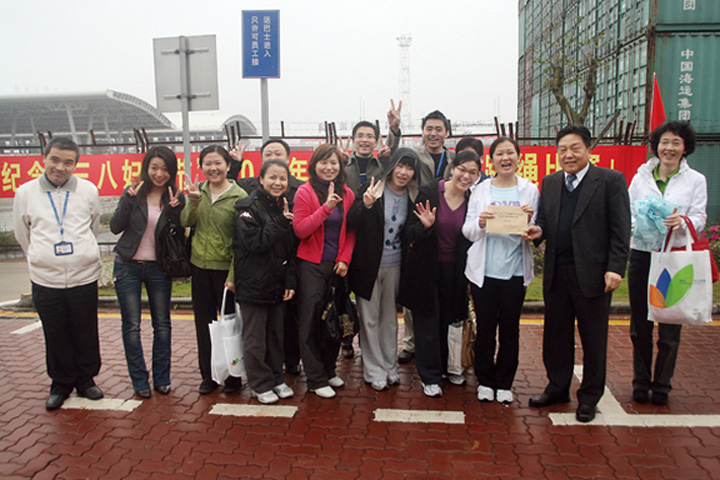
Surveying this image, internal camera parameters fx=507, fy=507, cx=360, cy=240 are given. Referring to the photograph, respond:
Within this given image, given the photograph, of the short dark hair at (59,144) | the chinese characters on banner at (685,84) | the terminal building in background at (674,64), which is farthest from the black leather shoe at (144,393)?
the chinese characters on banner at (685,84)

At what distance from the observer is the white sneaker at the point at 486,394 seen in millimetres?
3648

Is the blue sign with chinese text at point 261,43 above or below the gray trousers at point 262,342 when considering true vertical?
above

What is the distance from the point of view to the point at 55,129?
4050cm

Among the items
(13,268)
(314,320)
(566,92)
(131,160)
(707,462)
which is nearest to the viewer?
(707,462)

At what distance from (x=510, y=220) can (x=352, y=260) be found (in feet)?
3.87

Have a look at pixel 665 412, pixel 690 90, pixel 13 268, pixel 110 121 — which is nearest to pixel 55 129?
pixel 110 121

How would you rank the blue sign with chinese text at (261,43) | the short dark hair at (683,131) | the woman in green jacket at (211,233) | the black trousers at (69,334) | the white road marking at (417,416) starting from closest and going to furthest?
the white road marking at (417,416) → the short dark hair at (683,131) → the black trousers at (69,334) → the woman in green jacket at (211,233) → the blue sign with chinese text at (261,43)

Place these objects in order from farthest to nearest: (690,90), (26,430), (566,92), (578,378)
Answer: (566,92)
(690,90)
(578,378)
(26,430)

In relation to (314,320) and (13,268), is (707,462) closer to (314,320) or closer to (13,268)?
(314,320)

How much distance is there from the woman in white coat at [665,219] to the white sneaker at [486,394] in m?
1.01

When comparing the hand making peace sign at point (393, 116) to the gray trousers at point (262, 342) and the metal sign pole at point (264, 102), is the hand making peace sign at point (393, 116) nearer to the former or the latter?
the metal sign pole at point (264, 102)

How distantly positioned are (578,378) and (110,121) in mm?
38298

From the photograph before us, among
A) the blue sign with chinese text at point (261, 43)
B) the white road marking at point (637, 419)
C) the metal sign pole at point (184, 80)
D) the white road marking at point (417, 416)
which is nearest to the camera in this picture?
the white road marking at point (637, 419)

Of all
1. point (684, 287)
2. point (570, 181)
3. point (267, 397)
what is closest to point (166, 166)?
point (267, 397)
